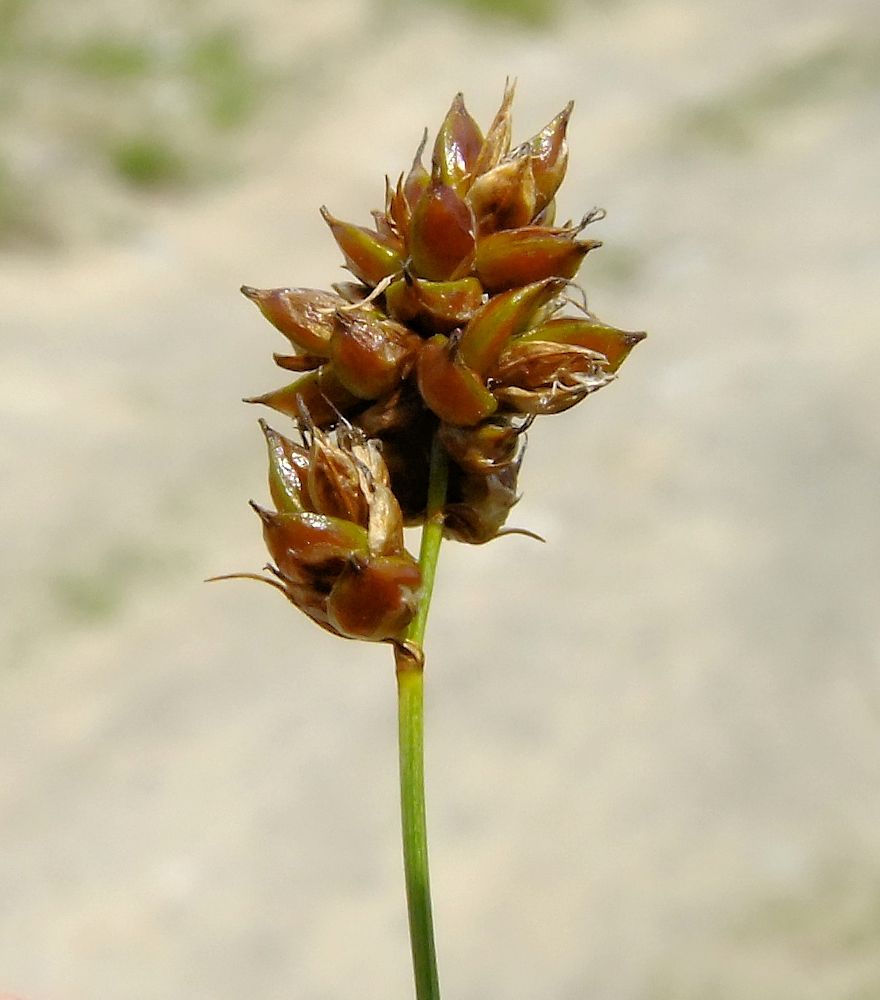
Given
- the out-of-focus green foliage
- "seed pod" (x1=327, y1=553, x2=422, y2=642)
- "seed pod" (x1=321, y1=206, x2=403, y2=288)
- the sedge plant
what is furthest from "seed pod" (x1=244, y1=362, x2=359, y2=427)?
the out-of-focus green foliage

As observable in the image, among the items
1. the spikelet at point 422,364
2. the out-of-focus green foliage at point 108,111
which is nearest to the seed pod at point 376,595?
the spikelet at point 422,364

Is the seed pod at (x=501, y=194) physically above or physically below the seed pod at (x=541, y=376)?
above

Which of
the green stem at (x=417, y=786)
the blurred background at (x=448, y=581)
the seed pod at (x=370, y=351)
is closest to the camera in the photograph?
the green stem at (x=417, y=786)

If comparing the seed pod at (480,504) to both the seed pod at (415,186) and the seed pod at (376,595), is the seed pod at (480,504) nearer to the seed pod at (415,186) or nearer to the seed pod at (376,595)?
the seed pod at (376,595)

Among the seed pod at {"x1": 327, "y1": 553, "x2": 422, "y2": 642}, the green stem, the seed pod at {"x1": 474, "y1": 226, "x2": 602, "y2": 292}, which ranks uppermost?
the seed pod at {"x1": 474, "y1": 226, "x2": 602, "y2": 292}

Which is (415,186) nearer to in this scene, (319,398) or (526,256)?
(526,256)

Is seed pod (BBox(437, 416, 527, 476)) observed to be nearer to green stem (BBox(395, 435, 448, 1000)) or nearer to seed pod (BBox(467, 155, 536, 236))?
green stem (BBox(395, 435, 448, 1000))

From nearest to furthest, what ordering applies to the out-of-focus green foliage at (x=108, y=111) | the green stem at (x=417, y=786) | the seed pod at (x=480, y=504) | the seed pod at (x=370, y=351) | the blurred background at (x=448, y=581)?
the green stem at (x=417, y=786) < the seed pod at (x=370, y=351) < the seed pod at (x=480, y=504) < the blurred background at (x=448, y=581) < the out-of-focus green foliage at (x=108, y=111)

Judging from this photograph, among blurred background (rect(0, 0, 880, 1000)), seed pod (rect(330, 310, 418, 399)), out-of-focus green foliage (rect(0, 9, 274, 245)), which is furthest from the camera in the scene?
out-of-focus green foliage (rect(0, 9, 274, 245))
